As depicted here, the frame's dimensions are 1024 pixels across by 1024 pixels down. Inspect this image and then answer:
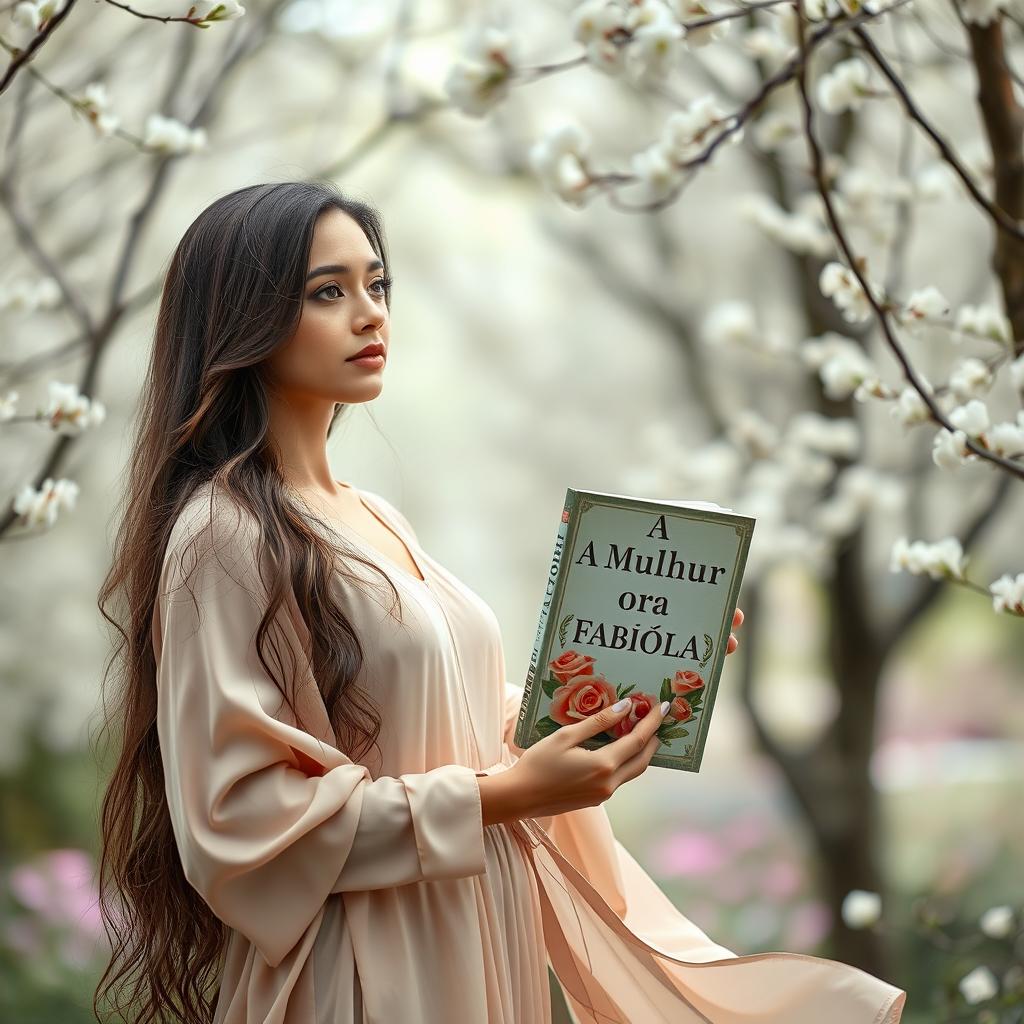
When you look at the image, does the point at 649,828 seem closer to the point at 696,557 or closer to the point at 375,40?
the point at 375,40

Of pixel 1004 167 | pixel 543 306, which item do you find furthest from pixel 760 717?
pixel 1004 167

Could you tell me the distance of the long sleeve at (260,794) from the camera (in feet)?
3.79

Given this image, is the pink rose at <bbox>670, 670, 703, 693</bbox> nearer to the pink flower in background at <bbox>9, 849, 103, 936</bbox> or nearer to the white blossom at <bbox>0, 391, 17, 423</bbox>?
the white blossom at <bbox>0, 391, 17, 423</bbox>

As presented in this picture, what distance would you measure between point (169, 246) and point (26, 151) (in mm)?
483

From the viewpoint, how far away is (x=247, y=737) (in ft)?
3.84

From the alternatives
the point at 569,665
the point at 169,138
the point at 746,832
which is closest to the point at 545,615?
the point at 569,665

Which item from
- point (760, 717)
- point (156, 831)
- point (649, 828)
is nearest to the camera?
point (156, 831)

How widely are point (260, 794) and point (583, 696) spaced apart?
315mm

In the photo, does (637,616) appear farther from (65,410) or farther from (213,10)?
(65,410)

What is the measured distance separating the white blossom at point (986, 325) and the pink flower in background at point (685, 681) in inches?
26.3

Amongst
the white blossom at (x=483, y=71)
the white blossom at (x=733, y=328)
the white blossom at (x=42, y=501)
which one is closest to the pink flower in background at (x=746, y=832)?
the white blossom at (x=733, y=328)

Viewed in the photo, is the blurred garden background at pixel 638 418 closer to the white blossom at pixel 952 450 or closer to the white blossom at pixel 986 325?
the white blossom at pixel 986 325

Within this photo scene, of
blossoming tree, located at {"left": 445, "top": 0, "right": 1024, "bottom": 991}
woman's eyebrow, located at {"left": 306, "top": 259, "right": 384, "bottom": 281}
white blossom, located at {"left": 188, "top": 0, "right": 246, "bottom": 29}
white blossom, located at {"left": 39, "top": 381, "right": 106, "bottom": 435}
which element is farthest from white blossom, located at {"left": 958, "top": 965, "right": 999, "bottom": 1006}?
white blossom, located at {"left": 188, "top": 0, "right": 246, "bottom": 29}

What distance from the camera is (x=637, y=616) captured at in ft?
4.04
